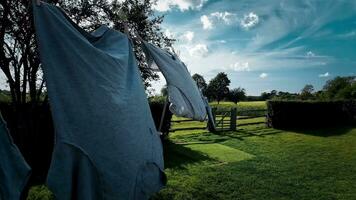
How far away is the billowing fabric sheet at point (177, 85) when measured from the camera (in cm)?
473

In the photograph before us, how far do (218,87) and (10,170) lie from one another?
293ft

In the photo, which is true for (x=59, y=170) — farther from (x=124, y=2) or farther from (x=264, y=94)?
(x=264, y=94)

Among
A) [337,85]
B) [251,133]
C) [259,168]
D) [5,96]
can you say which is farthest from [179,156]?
[337,85]

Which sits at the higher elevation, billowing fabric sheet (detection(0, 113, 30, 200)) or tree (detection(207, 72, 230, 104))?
tree (detection(207, 72, 230, 104))

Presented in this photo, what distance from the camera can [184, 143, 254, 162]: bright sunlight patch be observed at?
14787 millimetres

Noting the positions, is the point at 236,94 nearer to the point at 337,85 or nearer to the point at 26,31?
the point at 337,85

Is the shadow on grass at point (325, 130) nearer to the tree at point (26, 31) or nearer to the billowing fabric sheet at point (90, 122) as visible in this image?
the tree at point (26, 31)

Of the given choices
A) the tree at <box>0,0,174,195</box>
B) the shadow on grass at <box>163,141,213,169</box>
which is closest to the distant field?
the shadow on grass at <box>163,141,213,169</box>

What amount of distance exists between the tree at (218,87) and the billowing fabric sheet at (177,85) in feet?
260

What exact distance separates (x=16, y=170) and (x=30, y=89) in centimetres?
798

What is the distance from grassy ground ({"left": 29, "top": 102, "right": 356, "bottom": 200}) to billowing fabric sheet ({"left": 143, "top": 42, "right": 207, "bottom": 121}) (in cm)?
418

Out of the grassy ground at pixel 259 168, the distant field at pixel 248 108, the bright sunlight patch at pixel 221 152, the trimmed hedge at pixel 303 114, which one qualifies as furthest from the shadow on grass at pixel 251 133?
the bright sunlight patch at pixel 221 152

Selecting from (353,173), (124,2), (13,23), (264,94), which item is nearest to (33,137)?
(13,23)

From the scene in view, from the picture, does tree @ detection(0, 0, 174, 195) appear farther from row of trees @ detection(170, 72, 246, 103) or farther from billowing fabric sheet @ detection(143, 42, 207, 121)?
row of trees @ detection(170, 72, 246, 103)
